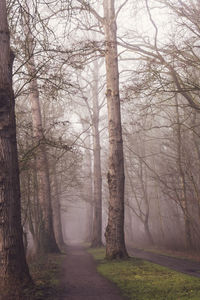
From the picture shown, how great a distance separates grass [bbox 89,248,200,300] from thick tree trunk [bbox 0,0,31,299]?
2054 mm

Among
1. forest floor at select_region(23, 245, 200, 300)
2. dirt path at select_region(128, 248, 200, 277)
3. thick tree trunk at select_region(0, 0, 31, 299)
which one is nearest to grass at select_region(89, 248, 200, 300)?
forest floor at select_region(23, 245, 200, 300)

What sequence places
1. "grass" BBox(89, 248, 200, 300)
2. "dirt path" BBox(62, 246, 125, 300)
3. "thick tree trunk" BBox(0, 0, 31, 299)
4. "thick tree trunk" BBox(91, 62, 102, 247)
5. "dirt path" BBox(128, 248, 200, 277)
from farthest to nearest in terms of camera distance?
"thick tree trunk" BBox(91, 62, 102, 247), "dirt path" BBox(128, 248, 200, 277), "dirt path" BBox(62, 246, 125, 300), "grass" BBox(89, 248, 200, 300), "thick tree trunk" BBox(0, 0, 31, 299)

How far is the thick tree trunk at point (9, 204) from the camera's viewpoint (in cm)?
528

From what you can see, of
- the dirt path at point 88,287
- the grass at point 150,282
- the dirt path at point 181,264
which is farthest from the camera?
the dirt path at point 181,264

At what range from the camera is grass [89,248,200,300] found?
5.51 meters

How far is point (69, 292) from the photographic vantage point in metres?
5.99

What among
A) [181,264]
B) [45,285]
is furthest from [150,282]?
[181,264]

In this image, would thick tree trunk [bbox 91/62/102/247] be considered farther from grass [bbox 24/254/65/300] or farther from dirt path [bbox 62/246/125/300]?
dirt path [bbox 62/246/125/300]

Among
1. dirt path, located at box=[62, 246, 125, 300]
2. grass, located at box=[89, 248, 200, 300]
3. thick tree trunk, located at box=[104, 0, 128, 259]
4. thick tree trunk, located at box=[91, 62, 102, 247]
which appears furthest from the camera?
thick tree trunk, located at box=[91, 62, 102, 247]

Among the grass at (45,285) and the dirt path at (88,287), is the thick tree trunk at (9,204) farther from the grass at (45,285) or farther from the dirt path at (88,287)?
the dirt path at (88,287)

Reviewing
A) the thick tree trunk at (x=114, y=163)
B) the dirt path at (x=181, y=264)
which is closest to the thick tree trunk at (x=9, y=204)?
the thick tree trunk at (x=114, y=163)

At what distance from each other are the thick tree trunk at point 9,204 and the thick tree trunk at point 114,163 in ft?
16.5

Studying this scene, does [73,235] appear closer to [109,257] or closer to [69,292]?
[109,257]

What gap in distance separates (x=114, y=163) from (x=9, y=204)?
19.0ft
